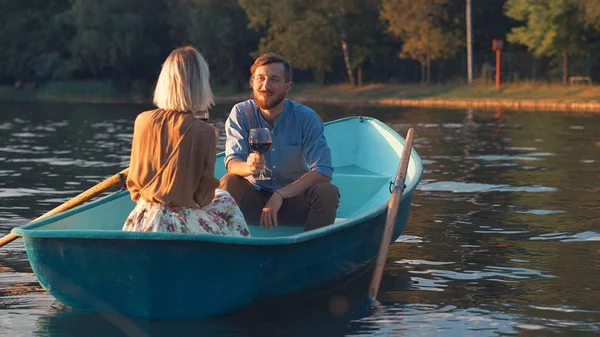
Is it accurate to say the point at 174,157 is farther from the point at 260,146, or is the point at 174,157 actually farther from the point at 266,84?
the point at 266,84

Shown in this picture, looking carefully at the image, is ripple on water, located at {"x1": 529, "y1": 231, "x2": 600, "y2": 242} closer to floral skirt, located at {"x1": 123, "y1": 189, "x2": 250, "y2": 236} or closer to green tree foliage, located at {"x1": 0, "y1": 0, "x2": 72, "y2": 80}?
floral skirt, located at {"x1": 123, "y1": 189, "x2": 250, "y2": 236}

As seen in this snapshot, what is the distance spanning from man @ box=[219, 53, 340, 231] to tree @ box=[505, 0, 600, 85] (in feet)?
121

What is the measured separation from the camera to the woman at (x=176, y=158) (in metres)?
6.74

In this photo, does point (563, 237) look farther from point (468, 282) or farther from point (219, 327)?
point (219, 327)

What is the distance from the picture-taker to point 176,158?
6836 mm

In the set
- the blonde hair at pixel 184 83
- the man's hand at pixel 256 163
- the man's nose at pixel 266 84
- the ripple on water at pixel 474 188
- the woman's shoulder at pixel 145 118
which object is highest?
the blonde hair at pixel 184 83

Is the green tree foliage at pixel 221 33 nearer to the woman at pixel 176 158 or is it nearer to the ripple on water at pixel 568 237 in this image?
the ripple on water at pixel 568 237

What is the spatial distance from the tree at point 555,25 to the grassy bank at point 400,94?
1871 mm

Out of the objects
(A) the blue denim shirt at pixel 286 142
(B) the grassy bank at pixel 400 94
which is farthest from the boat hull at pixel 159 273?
(B) the grassy bank at pixel 400 94

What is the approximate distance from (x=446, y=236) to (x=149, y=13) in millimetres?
55606

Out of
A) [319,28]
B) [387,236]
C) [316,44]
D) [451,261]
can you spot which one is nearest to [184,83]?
[387,236]

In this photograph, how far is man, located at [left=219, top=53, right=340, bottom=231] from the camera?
821cm

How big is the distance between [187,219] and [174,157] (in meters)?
0.39

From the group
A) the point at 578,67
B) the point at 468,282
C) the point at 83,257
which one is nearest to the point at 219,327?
the point at 83,257
